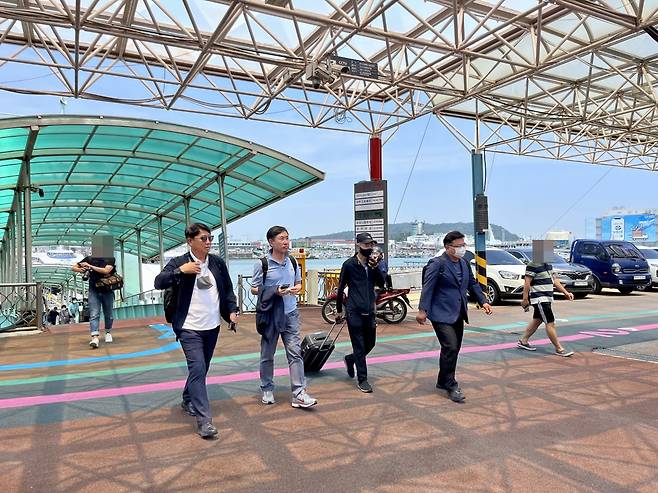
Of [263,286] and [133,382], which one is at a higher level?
[263,286]

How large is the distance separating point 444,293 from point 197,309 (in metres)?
2.35

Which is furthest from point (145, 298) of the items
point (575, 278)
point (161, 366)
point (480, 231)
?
point (161, 366)

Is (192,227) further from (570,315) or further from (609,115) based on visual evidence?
(609,115)

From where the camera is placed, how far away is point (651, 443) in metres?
3.66

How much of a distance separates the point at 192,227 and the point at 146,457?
67.2 inches

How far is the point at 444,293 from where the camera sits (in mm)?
4844

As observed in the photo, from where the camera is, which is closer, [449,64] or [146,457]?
[146,457]

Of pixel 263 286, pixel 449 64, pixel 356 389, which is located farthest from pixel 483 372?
pixel 449 64

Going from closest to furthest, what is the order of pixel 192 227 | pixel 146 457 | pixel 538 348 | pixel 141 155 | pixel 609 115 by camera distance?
pixel 146 457, pixel 192 227, pixel 538 348, pixel 141 155, pixel 609 115

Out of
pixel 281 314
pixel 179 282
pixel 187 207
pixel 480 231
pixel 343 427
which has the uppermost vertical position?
pixel 187 207

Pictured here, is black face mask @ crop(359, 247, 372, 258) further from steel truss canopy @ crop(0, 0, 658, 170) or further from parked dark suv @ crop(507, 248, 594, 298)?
parked dark suv @ crop(507, 248, 594, 298)

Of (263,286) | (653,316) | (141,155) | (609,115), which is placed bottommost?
(653,316)

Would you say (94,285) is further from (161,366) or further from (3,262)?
(3,262)

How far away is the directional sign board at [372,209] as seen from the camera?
10893 mm
